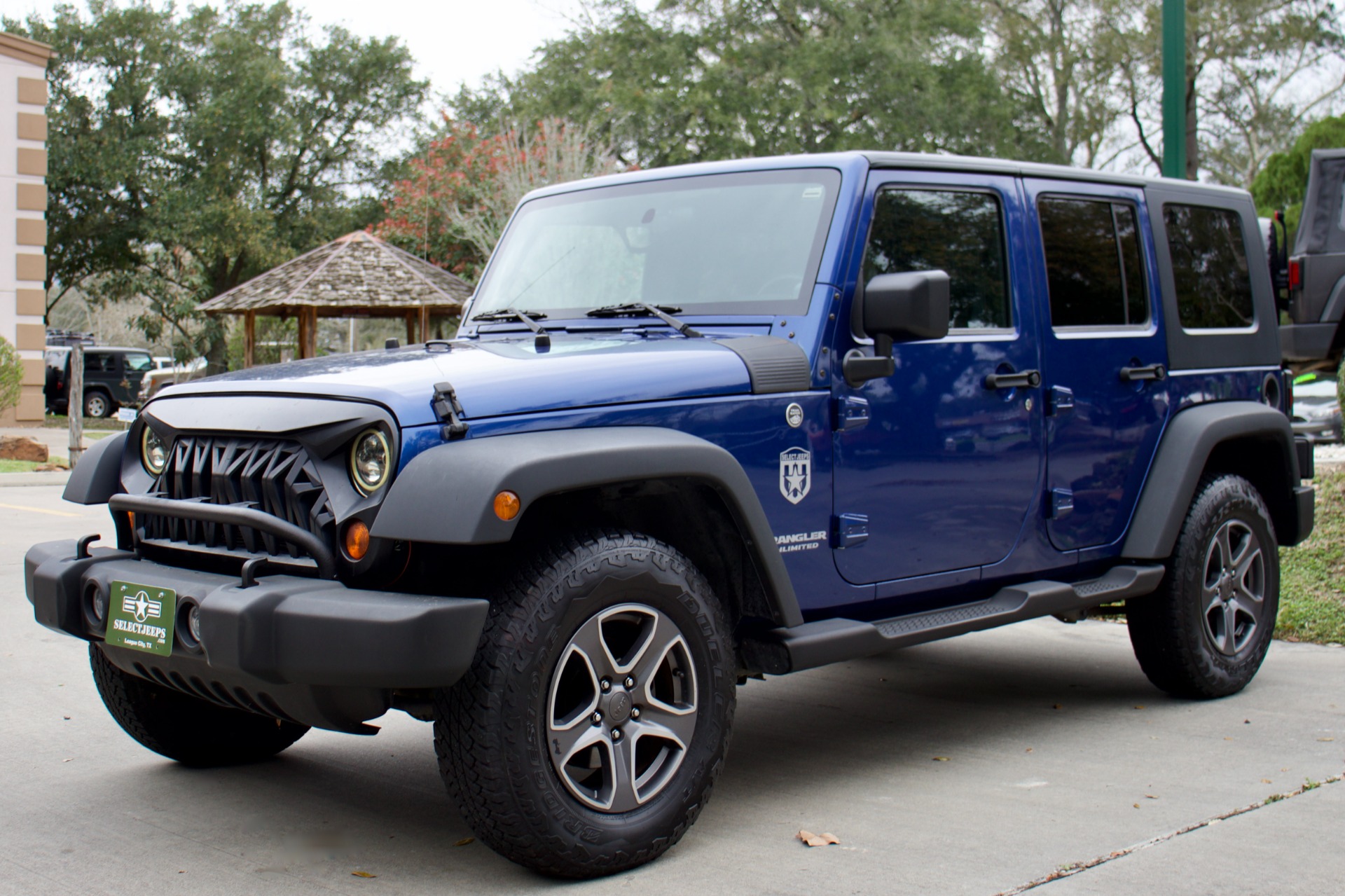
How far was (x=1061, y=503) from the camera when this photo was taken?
5.01 m

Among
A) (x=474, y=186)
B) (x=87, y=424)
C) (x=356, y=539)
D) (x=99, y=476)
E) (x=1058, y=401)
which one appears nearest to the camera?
(x=356, y=539)

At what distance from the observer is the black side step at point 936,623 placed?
4020mm

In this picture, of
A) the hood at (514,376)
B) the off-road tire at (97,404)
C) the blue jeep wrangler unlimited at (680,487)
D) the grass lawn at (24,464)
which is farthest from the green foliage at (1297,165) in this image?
the off-road tire at (97,404)

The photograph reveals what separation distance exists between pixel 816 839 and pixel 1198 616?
2434 millimetres

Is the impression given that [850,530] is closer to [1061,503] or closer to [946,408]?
[946,408]

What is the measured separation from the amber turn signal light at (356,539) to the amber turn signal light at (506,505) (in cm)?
37

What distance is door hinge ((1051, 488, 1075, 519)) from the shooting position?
16.4ft

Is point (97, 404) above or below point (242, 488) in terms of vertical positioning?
below

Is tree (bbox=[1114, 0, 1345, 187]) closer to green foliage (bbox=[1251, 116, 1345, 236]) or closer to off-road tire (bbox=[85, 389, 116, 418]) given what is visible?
green foliage (bbox=[1251, 116, 1345, 236])

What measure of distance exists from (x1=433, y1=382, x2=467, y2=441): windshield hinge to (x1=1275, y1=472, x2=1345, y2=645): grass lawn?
5.27m

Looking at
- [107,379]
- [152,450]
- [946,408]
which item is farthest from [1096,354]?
[107,379]

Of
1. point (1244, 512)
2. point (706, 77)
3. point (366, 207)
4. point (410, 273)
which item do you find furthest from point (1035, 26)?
point (1244, 512)

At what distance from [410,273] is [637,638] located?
56.9ft

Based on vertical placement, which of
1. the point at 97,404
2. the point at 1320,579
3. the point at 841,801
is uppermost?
the point at 97,404
